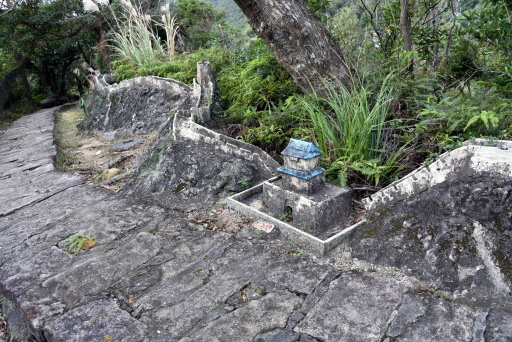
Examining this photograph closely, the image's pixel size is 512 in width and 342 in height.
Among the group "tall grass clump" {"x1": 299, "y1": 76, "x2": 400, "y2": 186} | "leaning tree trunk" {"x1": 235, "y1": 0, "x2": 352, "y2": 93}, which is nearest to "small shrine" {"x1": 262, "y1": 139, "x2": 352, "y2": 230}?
"tall grass clump" {"x1": 299, "y1": 76, "x2": 400, "y2": 186}

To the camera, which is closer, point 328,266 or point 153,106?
point 328,266

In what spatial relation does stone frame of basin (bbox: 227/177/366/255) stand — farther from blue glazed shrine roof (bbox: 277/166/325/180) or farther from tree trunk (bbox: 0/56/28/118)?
tree trunk (bbox: 0/56/28/118)

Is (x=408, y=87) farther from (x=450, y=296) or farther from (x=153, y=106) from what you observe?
(x=153, y=106)

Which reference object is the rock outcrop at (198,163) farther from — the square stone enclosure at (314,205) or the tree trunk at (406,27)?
the tree trunk at (406,27)

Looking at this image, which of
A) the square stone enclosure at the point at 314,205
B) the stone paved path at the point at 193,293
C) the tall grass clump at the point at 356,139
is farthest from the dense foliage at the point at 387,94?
the stone paved path at the point at 193,293

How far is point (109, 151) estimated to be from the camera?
17.2ft

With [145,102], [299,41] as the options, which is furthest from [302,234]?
[145,102]

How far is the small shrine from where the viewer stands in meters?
2.51

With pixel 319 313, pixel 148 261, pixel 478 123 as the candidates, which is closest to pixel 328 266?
pixel 319 313

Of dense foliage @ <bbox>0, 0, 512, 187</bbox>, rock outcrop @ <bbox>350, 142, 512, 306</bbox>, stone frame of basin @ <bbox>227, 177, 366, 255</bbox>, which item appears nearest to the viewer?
rock outcrop @ <bbox>350, 142, 512, 306</bbox>

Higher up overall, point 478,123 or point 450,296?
point 478,123

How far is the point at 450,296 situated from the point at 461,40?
271 cm

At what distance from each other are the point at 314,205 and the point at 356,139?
733 millimetres

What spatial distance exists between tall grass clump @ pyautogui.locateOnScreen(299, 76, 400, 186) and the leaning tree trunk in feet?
1.32
